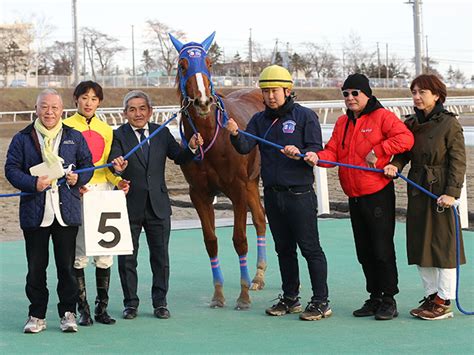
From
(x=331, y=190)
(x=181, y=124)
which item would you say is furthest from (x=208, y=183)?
(x=331, y=190)

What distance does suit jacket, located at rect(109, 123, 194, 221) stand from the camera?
586 centimetres

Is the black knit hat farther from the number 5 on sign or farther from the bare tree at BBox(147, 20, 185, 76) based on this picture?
the bare tree at BBox(147, 20, 185, 76)

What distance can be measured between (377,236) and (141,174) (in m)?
1.72

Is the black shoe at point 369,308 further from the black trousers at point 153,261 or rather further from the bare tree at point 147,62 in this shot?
the bare tree at point 147,62

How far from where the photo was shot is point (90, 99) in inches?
226

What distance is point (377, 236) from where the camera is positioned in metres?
5.66

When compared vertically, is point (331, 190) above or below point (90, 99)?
below

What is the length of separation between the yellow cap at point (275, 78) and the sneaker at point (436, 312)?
182 centimetres

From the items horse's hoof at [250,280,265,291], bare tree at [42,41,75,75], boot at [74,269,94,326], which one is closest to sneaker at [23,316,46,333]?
boot at [74,269,94,326]

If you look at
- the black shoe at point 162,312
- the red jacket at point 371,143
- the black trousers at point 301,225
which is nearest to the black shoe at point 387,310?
the black trousers at point 301,225

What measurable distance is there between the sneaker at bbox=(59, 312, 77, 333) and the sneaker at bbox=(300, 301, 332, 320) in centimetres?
154

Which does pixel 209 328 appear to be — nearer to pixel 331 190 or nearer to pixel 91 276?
pixel 91 276

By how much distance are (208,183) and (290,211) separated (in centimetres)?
90

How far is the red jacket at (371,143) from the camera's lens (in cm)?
553
